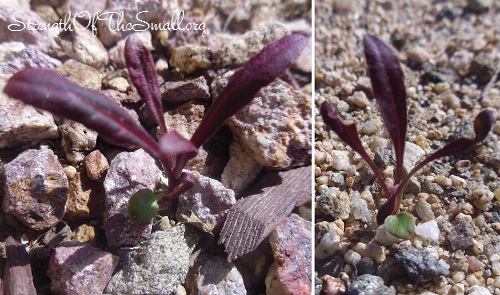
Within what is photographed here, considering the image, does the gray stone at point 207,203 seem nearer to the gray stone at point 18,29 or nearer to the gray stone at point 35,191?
the gray stone at point 35,191

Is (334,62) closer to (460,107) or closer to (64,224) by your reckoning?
(460,107)

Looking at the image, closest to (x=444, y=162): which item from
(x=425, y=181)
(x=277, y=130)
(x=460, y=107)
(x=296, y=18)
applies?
(x=425, y=181)

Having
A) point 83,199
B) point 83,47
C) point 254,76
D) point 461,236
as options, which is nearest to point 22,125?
point 83,199

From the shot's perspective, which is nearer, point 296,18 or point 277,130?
point 277,130

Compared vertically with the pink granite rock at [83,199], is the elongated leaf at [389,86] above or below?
above

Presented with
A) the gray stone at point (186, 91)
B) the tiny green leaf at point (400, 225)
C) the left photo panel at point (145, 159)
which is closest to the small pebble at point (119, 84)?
the left photo panel at point (145, 159)

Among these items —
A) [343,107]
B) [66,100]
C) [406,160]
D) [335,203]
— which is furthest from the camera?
[343,107]

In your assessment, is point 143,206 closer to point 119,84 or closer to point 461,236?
point 119,84
